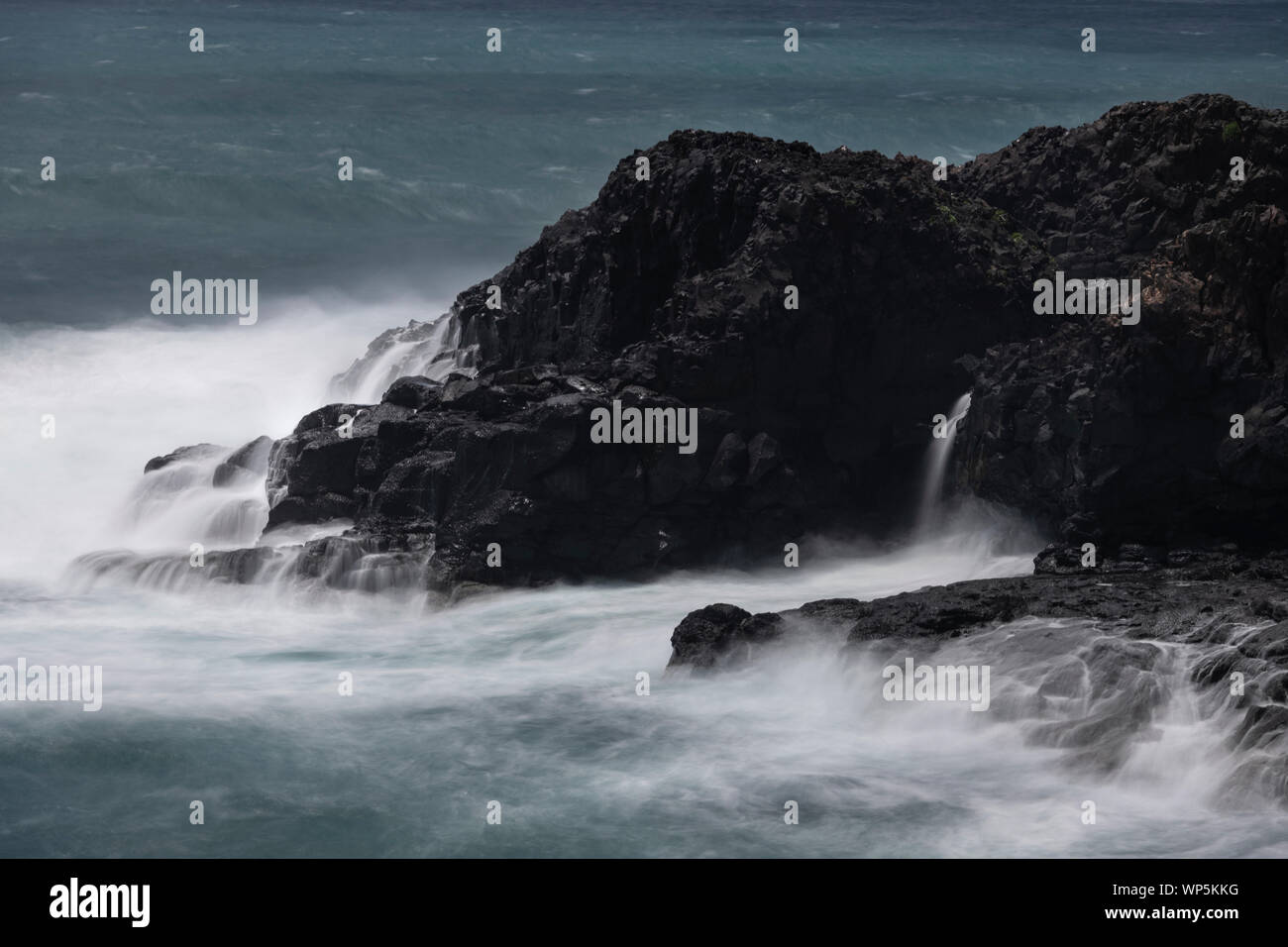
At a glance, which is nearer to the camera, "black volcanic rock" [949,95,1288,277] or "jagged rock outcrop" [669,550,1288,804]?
"jagged rock outcrop" [669,550,1288,804]

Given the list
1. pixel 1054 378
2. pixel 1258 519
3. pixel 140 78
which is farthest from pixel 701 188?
pixel 140 78

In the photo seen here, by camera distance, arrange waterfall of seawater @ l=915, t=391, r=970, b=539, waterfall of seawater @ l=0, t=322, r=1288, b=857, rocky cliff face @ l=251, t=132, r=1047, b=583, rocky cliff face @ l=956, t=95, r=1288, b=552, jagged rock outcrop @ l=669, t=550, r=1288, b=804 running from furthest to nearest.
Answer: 1. waterfall of seawater @ l=915, t=391, r=970, b=539
2. rocky cliff face @ l=251, t=132, r=1047, b=583
3. rocky cliff face @ l=956, t=95, r=1288, b=552
4. jagged rock outcrop @ l=669, t=550, r=1288, b=804
5. waterfall of seawater @ l=0, t=322, r=1288, b=857

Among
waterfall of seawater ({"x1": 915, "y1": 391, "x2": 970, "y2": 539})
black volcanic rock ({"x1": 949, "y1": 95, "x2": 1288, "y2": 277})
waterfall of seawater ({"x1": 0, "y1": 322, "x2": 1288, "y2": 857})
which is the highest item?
black volcanic rock ({"x1": 949, "y1": 95, "x2": 1288, "y2": 277})

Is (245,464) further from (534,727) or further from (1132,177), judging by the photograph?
(1132,177)

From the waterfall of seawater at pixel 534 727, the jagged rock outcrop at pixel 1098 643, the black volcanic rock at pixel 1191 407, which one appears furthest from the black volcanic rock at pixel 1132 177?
the jagged rock outcrop at pixel 1098 643

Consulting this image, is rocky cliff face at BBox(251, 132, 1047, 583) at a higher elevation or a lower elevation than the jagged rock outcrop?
higher

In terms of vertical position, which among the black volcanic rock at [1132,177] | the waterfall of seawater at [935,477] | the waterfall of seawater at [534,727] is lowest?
the waterfall of seawater at [534,727]

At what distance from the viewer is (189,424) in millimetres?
56688

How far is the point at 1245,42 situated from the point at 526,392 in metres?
71.3

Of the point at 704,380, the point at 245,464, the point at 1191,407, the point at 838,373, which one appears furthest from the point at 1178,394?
the point at 245,464

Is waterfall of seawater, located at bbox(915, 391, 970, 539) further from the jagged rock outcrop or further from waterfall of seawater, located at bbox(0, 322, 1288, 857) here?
the jagged rock outcrop

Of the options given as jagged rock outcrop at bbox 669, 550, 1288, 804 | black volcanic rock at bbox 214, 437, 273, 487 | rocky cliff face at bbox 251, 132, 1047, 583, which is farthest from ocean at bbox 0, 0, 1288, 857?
black volcanic rock at bbox 214, 437, 273, 487

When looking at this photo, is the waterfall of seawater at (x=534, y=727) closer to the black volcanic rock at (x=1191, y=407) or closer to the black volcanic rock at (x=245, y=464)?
the black volcanic rock at (x=245, y=464)
